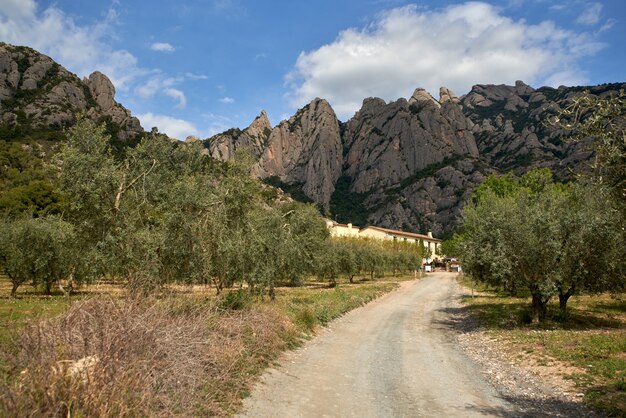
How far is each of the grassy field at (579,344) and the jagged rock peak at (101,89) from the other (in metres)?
150

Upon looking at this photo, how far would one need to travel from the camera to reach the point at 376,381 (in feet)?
38.5

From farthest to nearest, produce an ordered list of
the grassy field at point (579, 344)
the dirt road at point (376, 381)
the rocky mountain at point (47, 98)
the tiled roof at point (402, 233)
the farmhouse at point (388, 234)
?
the tiled roof at point (402, 233) → the farmhouse at point (388, 234) → the rocky mountain at point (47, 98) → the grassy field at point (579, 344) → the dirt road at point (376, 381)

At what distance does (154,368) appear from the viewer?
7344 millimetres

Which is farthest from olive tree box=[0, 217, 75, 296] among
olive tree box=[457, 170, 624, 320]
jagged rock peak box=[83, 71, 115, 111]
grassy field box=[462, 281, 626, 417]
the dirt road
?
jagged rock peak box=[83, 71, 115, 111]

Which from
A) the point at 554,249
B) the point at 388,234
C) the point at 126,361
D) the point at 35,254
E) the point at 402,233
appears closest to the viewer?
the point at 126,361

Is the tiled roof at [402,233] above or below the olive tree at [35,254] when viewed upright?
above

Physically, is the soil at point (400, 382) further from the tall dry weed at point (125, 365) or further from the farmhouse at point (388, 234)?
the farmhouse at point (388, 234)

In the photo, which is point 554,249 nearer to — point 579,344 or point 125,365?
point 579,344

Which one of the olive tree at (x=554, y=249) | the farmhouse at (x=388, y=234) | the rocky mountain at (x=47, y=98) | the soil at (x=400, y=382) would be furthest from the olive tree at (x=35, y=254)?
the farmhouse at (x=388, y=234)

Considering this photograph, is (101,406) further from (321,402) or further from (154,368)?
(321,402)

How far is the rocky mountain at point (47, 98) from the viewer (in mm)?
112363

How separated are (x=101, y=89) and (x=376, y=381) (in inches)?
6408

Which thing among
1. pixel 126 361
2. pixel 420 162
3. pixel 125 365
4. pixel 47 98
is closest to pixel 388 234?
pixel 420 162

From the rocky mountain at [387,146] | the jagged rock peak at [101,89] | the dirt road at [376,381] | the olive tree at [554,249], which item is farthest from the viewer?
the jagged rock peak at [101,89]
